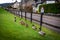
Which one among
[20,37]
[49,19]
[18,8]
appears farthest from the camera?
[18,8]

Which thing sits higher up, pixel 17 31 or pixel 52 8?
pixel 52 8

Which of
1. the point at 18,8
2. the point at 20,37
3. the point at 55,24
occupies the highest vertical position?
the point at 18,8

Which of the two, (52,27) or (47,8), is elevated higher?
(47,8)

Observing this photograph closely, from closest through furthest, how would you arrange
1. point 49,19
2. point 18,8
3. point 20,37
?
point 20,37 → point 49,19 → point 18,8

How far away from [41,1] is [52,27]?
0.29 m

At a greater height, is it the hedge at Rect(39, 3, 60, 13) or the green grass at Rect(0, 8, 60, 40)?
the hedge at Rect(39, 3, 60, 13)

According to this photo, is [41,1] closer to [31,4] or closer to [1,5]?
[31,4]

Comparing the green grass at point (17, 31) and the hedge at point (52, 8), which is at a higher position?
the hedge at point (52, 8)

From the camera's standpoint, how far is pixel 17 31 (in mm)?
1821

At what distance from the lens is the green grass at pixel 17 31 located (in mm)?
1722

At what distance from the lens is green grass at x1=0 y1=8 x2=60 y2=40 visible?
67.8 inches

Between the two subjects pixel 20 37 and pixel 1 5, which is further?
pixel 1 5

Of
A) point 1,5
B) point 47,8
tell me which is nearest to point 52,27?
point 47,8

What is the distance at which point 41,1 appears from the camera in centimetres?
187
